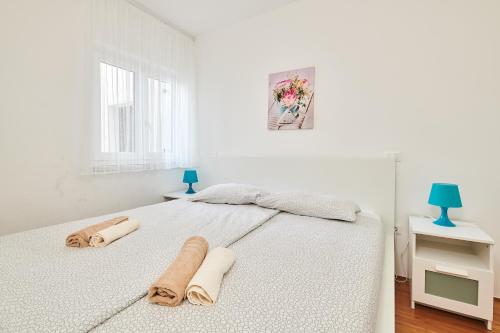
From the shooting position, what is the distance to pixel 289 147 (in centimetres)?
255

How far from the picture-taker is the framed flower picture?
7.93 feet

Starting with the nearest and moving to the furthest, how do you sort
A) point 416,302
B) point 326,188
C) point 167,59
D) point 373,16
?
point 416,302 → point 373,16 → point 326,188 → point 167,59

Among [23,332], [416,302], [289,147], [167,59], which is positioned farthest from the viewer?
[167,59]

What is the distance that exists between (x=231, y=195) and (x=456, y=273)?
1671 mm

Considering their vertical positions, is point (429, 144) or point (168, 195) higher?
point (429, 144)

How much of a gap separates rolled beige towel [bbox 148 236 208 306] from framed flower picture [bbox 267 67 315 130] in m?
1.78

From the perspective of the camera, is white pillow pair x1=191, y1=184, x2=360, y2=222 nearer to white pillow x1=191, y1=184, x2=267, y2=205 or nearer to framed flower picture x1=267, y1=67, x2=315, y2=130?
white pillow x1=191, y1=184, x2=267, y2=205

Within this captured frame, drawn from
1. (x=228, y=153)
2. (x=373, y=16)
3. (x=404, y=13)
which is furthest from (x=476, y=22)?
(x=228, y=153)

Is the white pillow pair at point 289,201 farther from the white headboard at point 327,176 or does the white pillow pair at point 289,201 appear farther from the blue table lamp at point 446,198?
the blue table lamp at point 446,198

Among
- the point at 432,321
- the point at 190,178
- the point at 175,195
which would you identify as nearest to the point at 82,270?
the point at 175,195

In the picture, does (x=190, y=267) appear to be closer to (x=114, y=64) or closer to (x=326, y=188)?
(x=326, y=188)

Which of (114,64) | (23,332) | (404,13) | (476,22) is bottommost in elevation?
(23,332)

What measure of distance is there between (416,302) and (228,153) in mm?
2137

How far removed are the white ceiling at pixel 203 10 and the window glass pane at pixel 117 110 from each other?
744 millimetres
